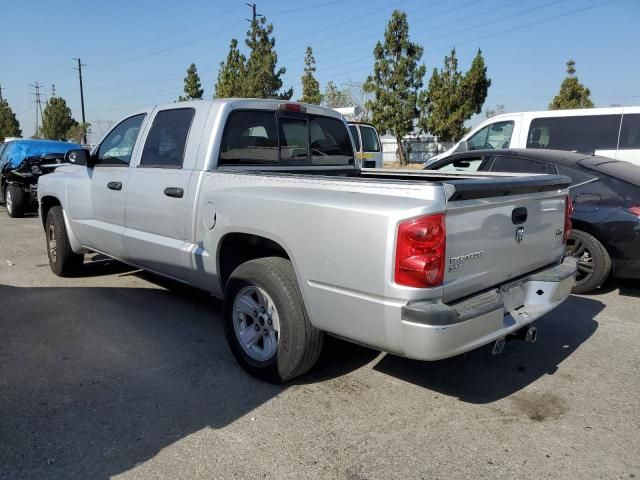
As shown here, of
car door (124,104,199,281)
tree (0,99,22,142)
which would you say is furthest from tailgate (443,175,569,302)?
tree (0,99,22,142)

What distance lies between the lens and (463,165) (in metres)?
7.61

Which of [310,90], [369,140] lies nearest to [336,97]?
[310,90]

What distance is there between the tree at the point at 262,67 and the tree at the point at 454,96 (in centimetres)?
861

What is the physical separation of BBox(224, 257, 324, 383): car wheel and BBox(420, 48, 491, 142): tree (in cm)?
3009

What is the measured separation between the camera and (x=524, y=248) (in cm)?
337

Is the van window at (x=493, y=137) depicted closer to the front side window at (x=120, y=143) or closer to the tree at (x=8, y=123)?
the front side window at (x=120, y=143)

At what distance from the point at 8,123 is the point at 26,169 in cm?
6399

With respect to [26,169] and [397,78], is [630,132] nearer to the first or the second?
[26,169]

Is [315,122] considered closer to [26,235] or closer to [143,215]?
[143,215]

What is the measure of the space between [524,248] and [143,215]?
3111 mm

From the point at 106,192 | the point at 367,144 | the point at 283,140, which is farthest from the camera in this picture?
the point at 367,144

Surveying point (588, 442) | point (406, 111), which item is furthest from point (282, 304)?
point (406, 111)

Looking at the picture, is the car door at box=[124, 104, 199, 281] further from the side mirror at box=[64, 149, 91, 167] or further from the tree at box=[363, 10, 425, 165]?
the tree at box=[363, 10, 425, 165]

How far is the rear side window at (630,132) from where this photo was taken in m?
8.86
